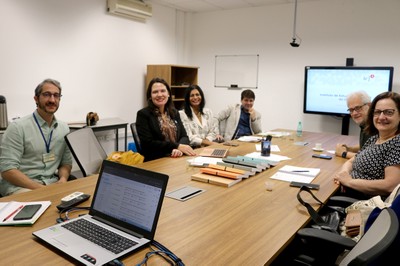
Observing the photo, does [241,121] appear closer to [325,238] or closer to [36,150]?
[36,150]

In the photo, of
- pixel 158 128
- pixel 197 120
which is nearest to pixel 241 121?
pixel 197 120

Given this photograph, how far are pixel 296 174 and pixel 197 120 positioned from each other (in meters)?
1.88

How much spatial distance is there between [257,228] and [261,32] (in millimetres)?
4809

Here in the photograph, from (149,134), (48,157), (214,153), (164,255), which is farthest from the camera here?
(149,134)

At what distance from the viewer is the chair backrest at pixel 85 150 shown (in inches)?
92.5

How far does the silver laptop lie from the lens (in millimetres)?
1153

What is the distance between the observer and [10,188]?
7.46ft

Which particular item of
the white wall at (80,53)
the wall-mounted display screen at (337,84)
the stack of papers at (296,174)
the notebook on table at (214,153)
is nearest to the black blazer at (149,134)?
the notebook on table at (214,153)

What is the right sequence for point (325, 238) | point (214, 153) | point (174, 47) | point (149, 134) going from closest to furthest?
1. point (325, 238)
2. point (214, 153)
3. point (149, 134)
4. point (174, 47)

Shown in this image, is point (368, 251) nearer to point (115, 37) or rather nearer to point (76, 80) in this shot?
point (76, 80)

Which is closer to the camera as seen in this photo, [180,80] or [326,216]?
[326,216]

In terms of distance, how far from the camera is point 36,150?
238cm

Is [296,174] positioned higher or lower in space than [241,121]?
lower

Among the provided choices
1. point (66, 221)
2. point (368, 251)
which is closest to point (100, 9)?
point (66, 221)
